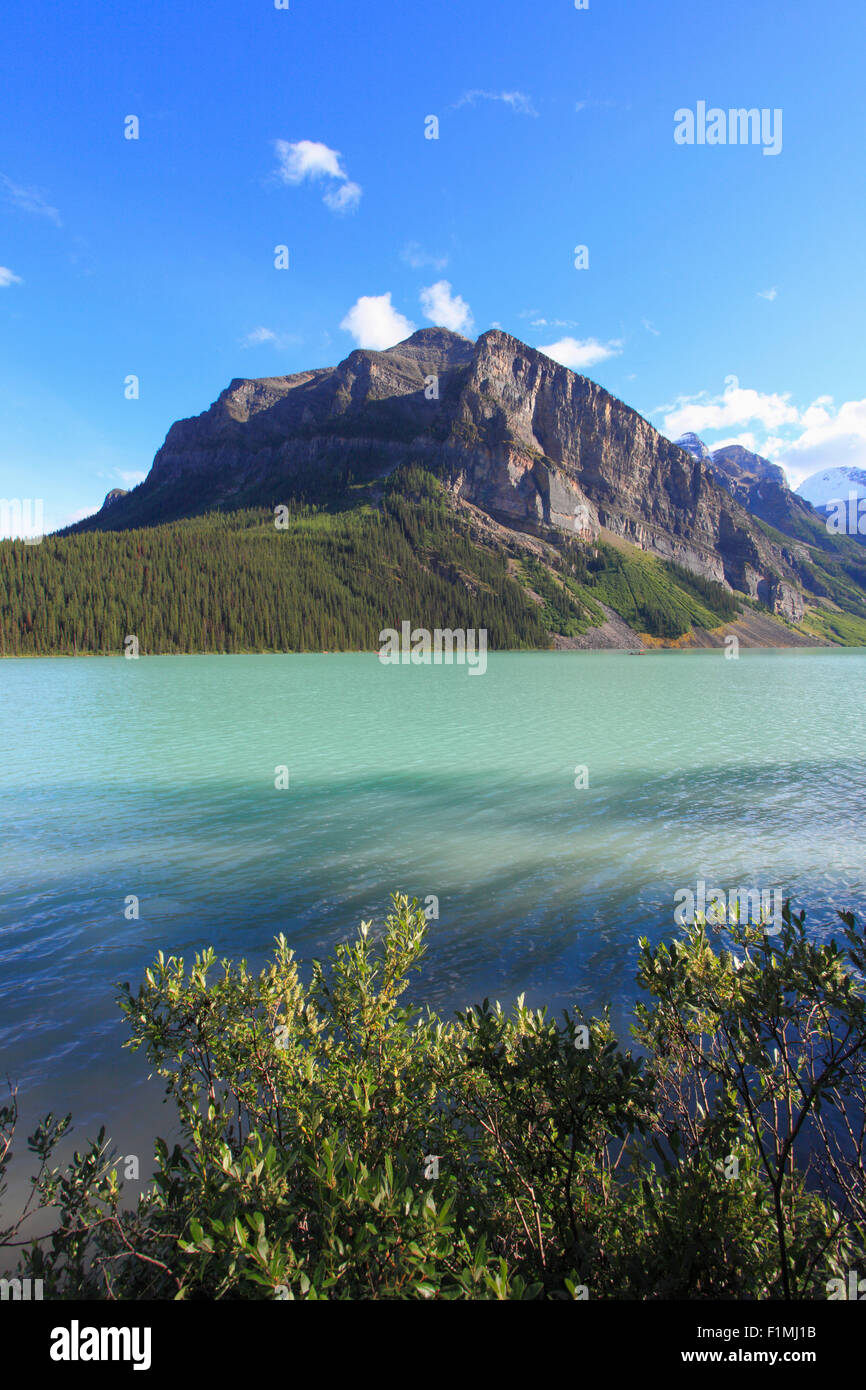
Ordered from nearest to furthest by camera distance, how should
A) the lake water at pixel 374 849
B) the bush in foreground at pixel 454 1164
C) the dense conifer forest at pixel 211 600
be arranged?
1. the bush in foreground at pixel 454 1164
2. the lake water at pixel 374 849
3. the dense conifer forest at pixel 211 600

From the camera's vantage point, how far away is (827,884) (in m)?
12.4

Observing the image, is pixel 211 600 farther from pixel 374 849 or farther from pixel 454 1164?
pixel 454 1164

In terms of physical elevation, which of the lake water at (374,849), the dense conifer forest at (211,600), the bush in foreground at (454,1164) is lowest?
the lake water at (374,849)

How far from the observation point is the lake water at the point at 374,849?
8656 mm

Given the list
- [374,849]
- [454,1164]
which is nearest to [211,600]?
[374,849]

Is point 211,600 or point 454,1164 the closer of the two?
point 454,1164

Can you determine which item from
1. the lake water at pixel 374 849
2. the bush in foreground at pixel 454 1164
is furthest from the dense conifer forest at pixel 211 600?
the bush in foreground at pixel 454 1164

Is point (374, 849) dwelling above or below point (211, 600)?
below

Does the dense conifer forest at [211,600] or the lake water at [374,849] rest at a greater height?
the dense conifer forest at [211,600]

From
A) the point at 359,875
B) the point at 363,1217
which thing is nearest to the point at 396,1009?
the point at 363,1217

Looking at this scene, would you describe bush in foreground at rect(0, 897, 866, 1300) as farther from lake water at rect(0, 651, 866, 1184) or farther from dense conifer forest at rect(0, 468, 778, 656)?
dense conifer forest at rect(0, 468, 778, 656)

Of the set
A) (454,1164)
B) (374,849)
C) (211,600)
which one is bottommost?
(374,849)

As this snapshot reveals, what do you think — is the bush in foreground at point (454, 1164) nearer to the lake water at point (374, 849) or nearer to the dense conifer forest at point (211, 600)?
the lake water at point (374, 849)

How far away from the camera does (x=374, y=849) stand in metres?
14.9
